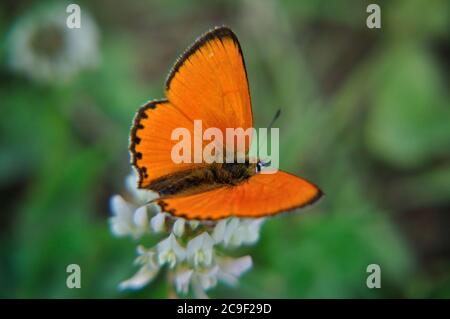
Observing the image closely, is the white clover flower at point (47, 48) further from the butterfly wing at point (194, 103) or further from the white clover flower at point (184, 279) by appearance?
the white clover flower at point (184, 279)

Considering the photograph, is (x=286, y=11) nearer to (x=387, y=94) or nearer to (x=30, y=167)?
(x=387, y=94)

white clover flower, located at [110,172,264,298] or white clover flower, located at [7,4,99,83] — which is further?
white clover flower, located at [7,4,99,83]

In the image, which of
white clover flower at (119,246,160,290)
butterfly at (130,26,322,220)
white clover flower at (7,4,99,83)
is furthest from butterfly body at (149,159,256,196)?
white clover flower at (7,4,99,83)

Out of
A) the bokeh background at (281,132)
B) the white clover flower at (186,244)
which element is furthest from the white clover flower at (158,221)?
the bokeh background at (281,132)

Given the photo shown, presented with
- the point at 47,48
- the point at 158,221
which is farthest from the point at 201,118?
the point at 47,48

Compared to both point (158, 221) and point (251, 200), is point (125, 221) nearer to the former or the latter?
point (158, 221)

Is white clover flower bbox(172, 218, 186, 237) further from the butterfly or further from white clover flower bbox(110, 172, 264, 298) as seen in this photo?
the butterfly

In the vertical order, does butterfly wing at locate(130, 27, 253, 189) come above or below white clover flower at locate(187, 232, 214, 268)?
above
